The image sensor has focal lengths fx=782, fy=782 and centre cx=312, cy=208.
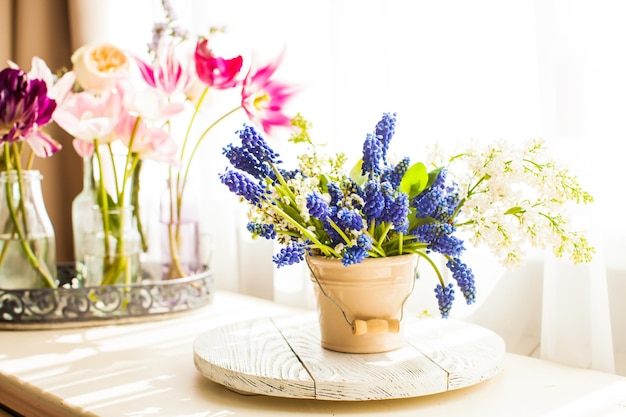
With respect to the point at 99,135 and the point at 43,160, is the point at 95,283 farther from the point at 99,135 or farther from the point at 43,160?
the point at 43,160

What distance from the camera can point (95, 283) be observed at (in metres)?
1.44

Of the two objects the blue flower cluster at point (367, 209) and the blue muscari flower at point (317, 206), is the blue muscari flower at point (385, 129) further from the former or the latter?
the blue muscari flower at point (317, 206)

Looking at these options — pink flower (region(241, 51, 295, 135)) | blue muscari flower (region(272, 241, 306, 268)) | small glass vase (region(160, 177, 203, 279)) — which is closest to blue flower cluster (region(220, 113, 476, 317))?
blue muscari flower (region(272, 241, 306, 268))

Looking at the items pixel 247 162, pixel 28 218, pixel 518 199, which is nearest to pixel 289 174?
pixel 247 162

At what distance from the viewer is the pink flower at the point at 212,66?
1240mm

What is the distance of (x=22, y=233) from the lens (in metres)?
1.42

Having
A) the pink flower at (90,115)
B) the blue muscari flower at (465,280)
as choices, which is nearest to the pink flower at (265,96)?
the pink flower at (90,115)

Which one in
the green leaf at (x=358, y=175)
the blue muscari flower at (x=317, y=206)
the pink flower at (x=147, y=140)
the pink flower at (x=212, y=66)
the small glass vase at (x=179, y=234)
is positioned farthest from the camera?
the small glass vase at (x=179, y=234)

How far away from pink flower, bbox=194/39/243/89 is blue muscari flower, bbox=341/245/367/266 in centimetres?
46

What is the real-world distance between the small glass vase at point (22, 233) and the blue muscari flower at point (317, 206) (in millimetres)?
740

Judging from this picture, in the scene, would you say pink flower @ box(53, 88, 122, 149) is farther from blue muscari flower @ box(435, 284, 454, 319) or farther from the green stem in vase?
blue muscari flower @ box(435, 284, 454, 319)

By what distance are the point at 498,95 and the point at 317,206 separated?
46cm

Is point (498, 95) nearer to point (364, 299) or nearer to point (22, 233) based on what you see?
point (364, 299)

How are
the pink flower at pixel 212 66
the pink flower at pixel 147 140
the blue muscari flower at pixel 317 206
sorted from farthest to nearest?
the pink flower at pixel 147 140, the pink flower at pixel 212 66, the blue muscari flower at pixel 317 206
